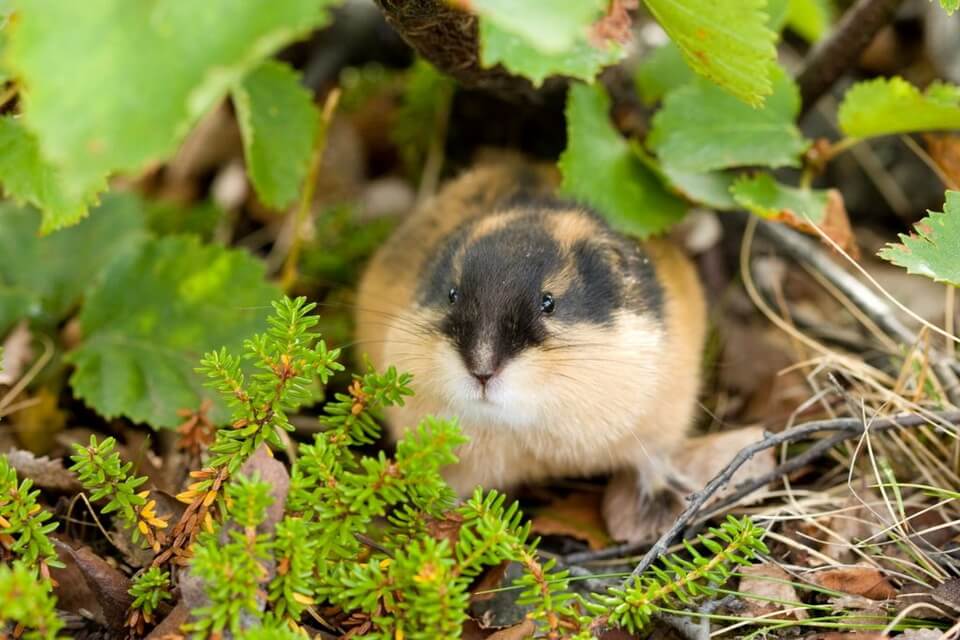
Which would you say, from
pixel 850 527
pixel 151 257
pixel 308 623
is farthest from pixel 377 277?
pixel 850 527

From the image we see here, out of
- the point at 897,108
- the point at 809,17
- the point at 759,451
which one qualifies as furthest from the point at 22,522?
the point at 809,17

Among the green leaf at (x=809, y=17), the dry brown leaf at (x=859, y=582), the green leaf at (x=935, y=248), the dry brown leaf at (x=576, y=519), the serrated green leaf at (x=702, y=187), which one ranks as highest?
the green leaf at (x=809, y=17)

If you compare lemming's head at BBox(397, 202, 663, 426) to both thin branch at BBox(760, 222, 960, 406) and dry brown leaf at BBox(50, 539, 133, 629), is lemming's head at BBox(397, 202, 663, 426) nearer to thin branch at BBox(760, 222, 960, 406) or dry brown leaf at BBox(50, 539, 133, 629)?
thin branch at BBox(760, 222, 960, 406)

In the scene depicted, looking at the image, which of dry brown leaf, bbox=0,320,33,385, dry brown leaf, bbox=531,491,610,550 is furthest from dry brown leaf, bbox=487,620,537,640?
dry brown leaf, bbox=0,320,33,385

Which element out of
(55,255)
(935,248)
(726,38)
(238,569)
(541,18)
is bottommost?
(55,255)

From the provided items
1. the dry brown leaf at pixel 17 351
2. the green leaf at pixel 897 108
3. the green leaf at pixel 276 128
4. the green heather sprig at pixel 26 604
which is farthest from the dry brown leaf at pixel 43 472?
the green leaf at pixel 897 108

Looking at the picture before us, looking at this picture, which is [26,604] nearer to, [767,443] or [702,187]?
[767,443]

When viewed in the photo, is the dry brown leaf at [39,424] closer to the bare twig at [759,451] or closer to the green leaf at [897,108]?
the bare twig at [759,451]
